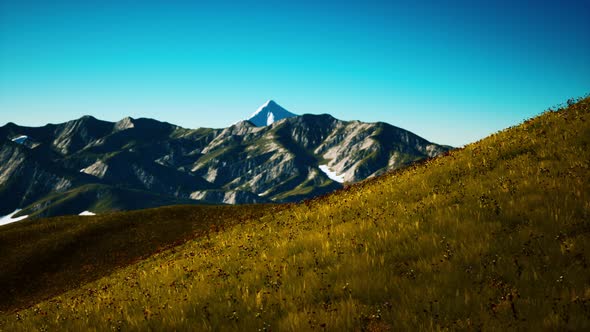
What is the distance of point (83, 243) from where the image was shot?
36719mm

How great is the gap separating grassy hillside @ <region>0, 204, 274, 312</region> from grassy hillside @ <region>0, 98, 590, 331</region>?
58.1ft

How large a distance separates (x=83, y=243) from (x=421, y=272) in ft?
129

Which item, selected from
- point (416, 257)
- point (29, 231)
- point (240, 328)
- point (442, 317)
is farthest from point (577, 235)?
point (29, 231)

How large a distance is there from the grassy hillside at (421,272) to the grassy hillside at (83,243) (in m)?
17.7

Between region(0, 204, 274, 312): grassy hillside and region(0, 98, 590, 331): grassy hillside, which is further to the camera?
region(0, 204, 274, 312): grassy hillside

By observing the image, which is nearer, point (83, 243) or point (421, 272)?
point (421, 272)

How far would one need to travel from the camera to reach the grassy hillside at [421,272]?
462 centimetres

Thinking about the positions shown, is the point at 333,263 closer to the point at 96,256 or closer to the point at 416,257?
the point at 416,257

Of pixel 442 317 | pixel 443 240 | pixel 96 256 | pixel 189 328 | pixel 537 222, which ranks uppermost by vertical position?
pixel 537 222

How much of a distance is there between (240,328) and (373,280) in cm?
220

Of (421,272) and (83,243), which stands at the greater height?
(421,272)

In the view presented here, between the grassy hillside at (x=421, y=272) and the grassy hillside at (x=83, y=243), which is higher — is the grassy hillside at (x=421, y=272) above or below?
above

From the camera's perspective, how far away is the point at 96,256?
111 feet

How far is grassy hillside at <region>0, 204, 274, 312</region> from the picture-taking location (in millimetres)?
29281
